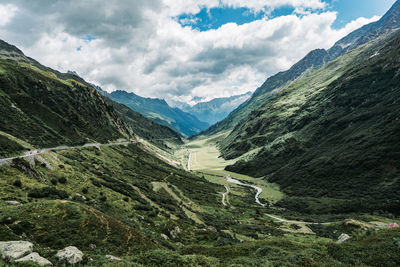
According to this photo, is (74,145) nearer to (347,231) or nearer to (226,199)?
(226,199)

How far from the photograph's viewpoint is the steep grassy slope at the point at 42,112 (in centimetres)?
9894

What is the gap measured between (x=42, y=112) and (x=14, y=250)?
144 metres

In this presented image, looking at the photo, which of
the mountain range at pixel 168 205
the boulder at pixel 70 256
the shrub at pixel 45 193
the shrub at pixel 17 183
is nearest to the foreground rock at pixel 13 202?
the mountain range at pixel 168 205

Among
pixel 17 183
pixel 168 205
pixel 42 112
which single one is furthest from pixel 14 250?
pixel 42 112

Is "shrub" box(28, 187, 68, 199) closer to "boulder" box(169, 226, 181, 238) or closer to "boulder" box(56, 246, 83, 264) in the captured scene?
"boulder" box(56, 246, 83, 264)

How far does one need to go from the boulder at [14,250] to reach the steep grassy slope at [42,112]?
297ft

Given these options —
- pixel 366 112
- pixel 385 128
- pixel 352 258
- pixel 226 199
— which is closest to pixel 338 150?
pixel 385 128

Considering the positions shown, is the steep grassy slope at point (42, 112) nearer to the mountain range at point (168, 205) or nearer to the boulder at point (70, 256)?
the mountain range at point (168, 205)

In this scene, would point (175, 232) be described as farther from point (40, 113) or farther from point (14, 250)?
point (40, 113)

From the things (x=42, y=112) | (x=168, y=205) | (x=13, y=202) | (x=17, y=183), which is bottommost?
(x=168, y=205)

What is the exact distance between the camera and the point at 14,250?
15945 millimetres

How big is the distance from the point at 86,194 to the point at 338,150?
602ft

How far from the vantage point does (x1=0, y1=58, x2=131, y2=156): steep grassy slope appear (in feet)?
325

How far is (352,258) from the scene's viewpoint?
22734 millimetres
